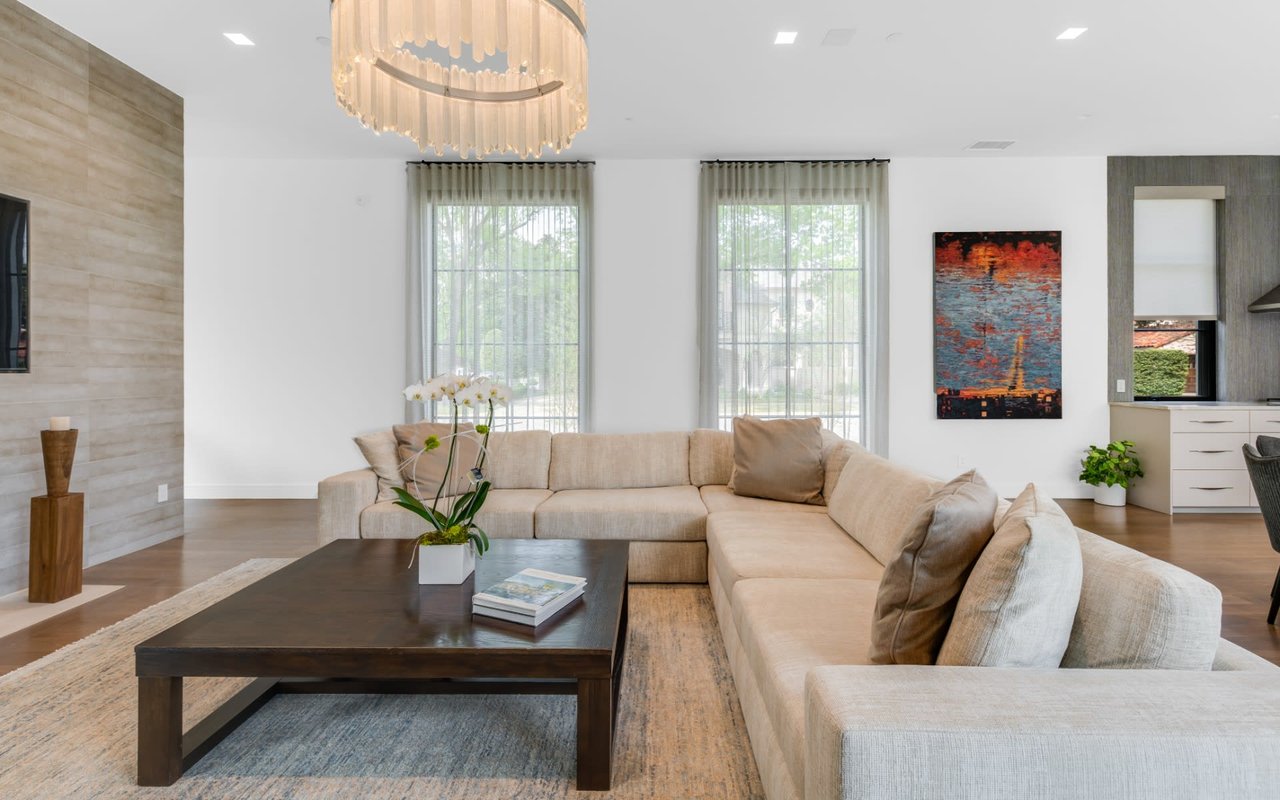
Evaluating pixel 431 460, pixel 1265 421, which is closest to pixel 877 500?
pixel 431 460

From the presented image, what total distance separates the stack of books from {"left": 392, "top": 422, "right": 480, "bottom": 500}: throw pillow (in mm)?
1548

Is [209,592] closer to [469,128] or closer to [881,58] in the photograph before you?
[469,128]

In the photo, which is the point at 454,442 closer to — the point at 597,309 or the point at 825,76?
the point at 825,76

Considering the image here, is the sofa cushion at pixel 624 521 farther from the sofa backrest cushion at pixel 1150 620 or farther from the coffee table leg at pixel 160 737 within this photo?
the sofa backrest cushion at pixel 1150 620

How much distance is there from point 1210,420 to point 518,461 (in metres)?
5.00

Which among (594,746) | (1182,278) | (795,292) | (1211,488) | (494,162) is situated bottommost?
(594,746)

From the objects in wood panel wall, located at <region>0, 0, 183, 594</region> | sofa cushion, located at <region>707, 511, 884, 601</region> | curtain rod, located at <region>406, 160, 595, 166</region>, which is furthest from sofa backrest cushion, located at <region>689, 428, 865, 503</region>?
wood panel wall, located at <region>0, 0, 183, 594</region>

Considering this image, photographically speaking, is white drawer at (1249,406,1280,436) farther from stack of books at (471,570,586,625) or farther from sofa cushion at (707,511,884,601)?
stack of books at (471,570,586,625)

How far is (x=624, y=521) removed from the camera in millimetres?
3428

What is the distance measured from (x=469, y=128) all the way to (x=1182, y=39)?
3.82 m

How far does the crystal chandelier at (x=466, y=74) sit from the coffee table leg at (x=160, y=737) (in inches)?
66.9

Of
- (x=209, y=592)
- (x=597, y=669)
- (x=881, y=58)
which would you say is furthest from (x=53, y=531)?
(x=881, y=58)

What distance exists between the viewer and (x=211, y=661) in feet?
5.36

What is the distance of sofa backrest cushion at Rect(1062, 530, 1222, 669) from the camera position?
1.14 meters
